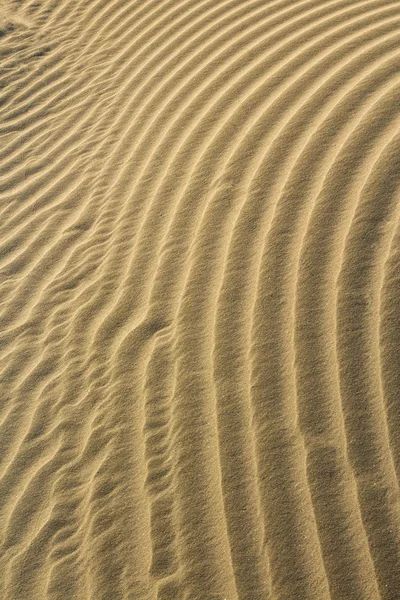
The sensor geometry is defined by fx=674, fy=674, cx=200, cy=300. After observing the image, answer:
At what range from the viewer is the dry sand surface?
2.40m

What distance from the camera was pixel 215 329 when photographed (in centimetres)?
301

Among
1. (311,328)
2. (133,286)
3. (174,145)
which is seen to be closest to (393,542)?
(311,328)

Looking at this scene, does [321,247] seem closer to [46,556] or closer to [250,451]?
[250,451]

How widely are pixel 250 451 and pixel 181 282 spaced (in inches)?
39.9

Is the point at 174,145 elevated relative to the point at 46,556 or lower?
elevated

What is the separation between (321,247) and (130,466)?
1.29 m

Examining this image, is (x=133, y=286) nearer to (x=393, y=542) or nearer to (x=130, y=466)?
(x=130, y=466)

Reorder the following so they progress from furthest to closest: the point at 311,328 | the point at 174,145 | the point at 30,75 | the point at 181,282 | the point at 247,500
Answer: the point at 30,75 < the point at 174,145 < the point at 181,282 < the point at 311,328 < the point at 247,500

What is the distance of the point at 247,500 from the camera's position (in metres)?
2.47

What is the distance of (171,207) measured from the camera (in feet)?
12.2

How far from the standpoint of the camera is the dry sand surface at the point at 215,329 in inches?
94.5

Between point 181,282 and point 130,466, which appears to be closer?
point 130,466

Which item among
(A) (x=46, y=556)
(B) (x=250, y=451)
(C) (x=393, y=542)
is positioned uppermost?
(B) (x=250, y=451)

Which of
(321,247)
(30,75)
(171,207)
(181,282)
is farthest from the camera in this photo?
(30,75)
